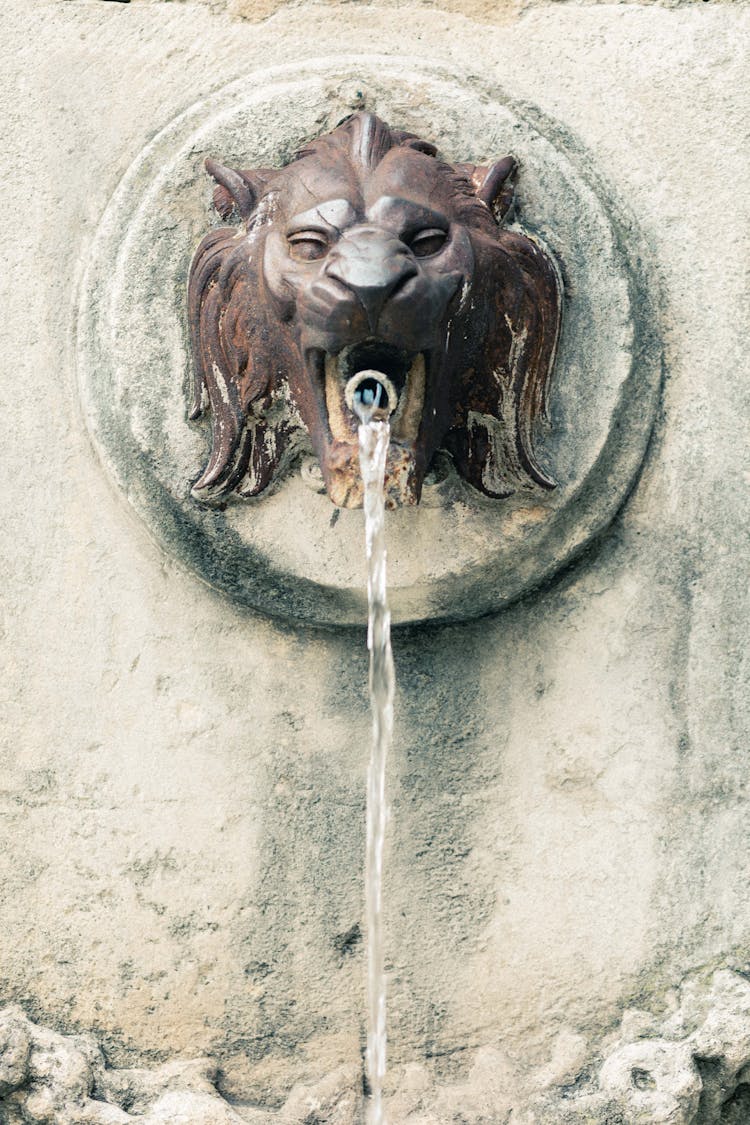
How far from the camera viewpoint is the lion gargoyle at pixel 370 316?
2.57 meters

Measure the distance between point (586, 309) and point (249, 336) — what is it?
55 centimetres

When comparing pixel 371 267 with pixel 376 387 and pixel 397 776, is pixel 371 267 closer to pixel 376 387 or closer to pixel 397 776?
pixel 376 387

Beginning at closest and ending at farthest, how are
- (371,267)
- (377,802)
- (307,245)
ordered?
1. (371,267)
2. (307,245)
3. (377,802)

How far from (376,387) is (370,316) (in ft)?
0.40

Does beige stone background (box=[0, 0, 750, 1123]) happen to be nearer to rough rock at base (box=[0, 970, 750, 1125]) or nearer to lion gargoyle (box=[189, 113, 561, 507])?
rough rock at base (box=[0, 970, 750, 1125])

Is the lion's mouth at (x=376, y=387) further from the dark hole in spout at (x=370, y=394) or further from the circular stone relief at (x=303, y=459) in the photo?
the circular stone relief at (x=303, y=459)

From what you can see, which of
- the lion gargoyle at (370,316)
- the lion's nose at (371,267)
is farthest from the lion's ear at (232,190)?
the lion's nose at (371,267)

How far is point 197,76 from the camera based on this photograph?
10.1 ft

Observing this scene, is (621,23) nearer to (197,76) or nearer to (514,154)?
(514,154)

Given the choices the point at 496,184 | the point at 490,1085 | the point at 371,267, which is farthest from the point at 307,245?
the point at 490,1085

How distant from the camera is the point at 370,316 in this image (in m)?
2.53

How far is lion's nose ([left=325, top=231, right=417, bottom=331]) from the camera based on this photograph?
8.23 feet

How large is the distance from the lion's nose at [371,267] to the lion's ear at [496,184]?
29cm

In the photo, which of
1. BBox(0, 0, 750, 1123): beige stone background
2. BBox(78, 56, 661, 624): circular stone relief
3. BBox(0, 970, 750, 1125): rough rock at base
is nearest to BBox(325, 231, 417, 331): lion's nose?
BBox(78, 56, 661, 624): circular stone relief
